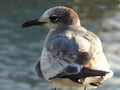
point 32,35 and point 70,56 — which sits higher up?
point 32,35

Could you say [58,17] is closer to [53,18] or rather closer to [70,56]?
[53,18]

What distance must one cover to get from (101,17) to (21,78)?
3.06 meters

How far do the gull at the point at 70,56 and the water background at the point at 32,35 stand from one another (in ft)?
13.8

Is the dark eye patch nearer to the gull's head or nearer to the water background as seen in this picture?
the gull's head

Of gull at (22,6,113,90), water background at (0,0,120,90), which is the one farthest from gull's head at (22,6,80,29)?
water background at (0,0,120,90)

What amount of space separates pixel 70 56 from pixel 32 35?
21.7 ft

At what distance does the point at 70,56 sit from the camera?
6.41m

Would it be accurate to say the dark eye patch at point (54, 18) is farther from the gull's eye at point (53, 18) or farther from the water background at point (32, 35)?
the water background at point (32, 35)

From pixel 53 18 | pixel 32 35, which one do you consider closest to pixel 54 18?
pixel 53 18

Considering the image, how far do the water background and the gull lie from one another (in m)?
4.19

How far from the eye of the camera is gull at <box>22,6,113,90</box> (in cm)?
629

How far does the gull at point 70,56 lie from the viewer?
20.6 ft

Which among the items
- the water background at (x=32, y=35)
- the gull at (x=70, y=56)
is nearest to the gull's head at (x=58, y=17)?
the gull at (x=70, y=56)

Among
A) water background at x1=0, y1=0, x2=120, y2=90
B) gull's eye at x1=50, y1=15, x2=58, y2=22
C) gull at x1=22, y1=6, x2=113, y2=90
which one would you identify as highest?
water background at x1=0, y1=0, x2=120, y2=90
